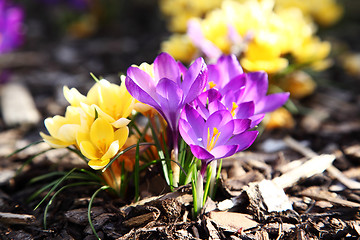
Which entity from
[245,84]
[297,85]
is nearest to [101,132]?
[245,84]

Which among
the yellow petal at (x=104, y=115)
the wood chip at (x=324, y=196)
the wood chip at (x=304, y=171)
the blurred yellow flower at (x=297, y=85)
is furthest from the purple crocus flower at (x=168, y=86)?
the blurred yellow flower at (x=297, y=85)

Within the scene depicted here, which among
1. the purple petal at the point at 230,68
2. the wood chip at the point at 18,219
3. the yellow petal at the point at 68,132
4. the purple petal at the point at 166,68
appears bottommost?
the wood chip at the point at 18,219

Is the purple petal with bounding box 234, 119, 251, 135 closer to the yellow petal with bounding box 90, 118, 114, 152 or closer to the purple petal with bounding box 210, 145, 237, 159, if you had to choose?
the purple petal with bounding box 210, 145, 237, 159

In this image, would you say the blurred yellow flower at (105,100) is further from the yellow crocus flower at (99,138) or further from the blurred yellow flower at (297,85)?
the blurred yellow flower at (297,85)

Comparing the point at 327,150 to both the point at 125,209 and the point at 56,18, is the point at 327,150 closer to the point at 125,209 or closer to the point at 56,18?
the point at 125,209

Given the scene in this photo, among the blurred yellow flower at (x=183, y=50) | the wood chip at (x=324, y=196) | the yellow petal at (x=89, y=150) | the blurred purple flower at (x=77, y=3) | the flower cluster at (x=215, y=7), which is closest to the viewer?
the yellow petal at (x=89, y=150)

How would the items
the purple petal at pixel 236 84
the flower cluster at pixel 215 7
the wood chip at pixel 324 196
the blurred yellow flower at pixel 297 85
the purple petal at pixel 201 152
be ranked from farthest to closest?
the flower cluster at pixel 215 7, the blurred yellow flower at pixel 297 85, the wood chip at pixel 324 196, the purple petal at pixel 236 84, the purple petal at pixel 201 152

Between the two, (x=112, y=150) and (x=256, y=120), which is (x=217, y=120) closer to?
(x=256, y=120)

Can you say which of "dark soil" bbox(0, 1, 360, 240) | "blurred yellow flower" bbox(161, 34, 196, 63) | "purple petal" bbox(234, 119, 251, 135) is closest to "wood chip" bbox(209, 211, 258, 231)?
"dark soil" bbox(0, 1, 360, 240)
